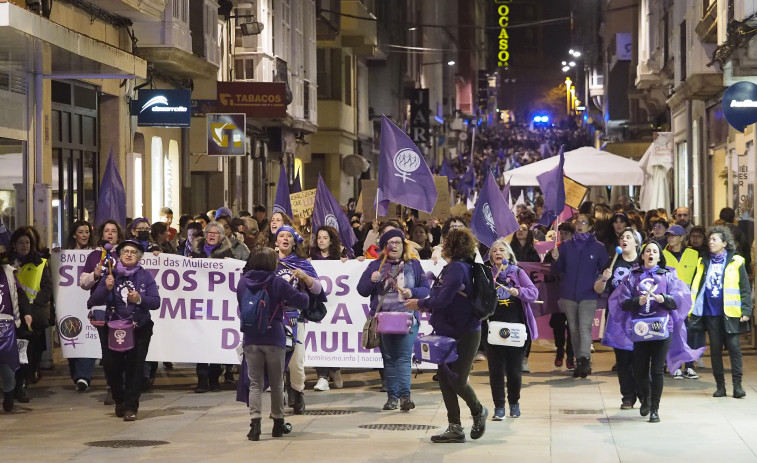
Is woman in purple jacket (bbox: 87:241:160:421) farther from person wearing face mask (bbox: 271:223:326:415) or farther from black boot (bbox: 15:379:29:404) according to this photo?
black boot (bbox: 15:379:29:404)

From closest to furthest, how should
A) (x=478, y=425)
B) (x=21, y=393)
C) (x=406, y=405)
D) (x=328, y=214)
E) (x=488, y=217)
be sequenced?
(x=478, y=425), (x=406, y=405), (x=21, y=393), (x=488, y=217), (x=328, y=214)

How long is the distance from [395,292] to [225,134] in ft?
49.2

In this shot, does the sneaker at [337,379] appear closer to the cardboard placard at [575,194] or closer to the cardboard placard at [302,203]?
the cardboard placard at [302,203]

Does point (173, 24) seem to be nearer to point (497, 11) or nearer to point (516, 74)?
point (497, 11)

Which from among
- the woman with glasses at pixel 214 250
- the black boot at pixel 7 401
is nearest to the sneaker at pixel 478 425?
the woman with glasses at pixel 214 250

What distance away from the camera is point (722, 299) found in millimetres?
14789

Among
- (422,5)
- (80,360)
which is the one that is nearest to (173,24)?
(80,360)

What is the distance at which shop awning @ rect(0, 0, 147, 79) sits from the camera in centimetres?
1603

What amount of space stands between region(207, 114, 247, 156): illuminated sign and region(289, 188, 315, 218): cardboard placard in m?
4.31

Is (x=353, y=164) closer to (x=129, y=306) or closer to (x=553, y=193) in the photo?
(x=553, y=193)

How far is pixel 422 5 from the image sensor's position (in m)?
80.1

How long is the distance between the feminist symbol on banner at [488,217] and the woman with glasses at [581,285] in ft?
3.16

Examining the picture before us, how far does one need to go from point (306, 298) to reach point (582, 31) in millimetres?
96046

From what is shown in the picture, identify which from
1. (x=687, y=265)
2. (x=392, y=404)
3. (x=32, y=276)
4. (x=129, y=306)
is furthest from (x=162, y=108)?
(x=392, y=404)
